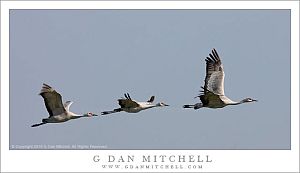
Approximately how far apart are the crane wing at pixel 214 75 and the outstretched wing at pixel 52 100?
11.4ft

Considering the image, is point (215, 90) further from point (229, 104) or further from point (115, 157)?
point (115, 157)

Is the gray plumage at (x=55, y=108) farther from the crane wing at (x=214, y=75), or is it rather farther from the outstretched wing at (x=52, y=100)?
the crane wing at (x=214, y=75)

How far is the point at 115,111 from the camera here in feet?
107

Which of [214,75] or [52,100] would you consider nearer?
[52,100]

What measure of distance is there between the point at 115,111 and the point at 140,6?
2.64 meters

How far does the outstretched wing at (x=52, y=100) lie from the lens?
Answer: 1212 inches

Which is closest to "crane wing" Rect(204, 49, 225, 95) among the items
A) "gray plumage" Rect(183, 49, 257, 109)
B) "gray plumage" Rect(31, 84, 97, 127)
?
"gray plumage" Rect(183, 49, 257, 109)

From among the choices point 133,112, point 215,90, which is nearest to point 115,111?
point 133,112

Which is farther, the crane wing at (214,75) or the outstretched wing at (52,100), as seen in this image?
the crane wing at (214,75)

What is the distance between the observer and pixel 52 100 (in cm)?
3139

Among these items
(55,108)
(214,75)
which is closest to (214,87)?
(214,75)

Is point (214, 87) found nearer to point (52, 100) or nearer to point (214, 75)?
point (214, 75)

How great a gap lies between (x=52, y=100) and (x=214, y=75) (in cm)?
406

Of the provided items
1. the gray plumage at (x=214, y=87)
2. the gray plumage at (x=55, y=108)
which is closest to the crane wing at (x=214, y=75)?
the gray plumage at (x=214, y=87)
